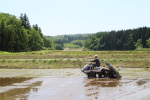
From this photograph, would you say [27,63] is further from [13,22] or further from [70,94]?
[13,22]

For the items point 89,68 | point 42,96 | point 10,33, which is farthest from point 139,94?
point 10,33

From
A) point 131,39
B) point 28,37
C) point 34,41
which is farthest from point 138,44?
point 28,37

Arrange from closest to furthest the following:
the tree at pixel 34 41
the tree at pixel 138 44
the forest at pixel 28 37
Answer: the forest at pixel 28 37 < the tree at pixel 34 41 < the tree at pixel 138 44

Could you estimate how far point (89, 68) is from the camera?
22250 millimetres

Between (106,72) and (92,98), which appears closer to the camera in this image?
(92,98)

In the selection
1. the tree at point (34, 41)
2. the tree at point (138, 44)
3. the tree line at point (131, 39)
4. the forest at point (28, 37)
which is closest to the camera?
the forest at point (28, 37)

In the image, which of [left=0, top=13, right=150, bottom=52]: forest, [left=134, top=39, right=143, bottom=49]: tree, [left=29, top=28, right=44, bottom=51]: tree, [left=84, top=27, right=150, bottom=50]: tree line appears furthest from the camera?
[left=84, top=27, right=150, bottom=50]: tree line

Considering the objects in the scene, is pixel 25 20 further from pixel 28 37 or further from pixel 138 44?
pixel 138 44

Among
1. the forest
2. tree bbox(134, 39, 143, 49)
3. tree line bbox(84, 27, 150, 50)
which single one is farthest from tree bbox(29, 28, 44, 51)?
tree bbox(134, 39, 143, 49)

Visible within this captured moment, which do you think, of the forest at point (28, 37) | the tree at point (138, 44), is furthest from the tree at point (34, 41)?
the tree at point (138, 44)

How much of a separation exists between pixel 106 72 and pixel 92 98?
9206 millimetres

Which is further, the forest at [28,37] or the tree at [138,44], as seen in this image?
the tree at [138,44]

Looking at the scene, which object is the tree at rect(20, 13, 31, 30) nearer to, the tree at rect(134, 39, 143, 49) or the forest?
the forest

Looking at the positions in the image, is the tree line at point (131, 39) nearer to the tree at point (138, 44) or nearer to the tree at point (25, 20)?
the tree at point (138, 44)
